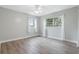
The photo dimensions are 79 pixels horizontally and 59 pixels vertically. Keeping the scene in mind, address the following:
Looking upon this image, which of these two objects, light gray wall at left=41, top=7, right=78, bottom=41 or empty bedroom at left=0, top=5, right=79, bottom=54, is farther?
light gray wall at left=41, top=7, right=78, bottom=41

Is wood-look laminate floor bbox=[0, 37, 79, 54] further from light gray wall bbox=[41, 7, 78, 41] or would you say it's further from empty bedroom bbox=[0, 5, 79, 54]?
light gray wall bbox=[41, 7, 78, 41]

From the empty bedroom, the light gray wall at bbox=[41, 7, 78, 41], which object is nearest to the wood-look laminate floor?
the empty bedroom

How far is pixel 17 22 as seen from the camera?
516 cm

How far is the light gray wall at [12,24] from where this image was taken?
4.21 meters

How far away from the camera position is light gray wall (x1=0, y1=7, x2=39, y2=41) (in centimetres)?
421

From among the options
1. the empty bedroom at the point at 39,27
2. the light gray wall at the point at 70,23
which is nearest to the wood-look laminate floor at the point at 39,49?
the empty bedroom at the point at 39,27

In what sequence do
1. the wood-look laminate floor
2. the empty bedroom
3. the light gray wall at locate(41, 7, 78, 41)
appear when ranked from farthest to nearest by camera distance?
the light gray wall at locate(41, 7, 78, 41), the empty bedroom, the wood-look laminate floor

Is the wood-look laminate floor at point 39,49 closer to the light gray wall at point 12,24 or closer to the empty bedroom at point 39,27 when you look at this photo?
the empty bedroom at point 39,27

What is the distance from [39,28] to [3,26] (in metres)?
3.43

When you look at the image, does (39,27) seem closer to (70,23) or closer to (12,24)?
(12,24)

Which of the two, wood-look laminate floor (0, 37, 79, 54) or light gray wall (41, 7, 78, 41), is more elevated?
light gray wall (41, 7, 78, 41)

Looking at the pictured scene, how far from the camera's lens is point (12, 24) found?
479 cm

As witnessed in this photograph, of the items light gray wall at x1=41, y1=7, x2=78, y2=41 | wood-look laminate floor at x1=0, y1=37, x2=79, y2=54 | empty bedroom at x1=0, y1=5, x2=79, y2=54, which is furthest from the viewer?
light gray wall at x1=41, y1=7, x2=78, y2=41
